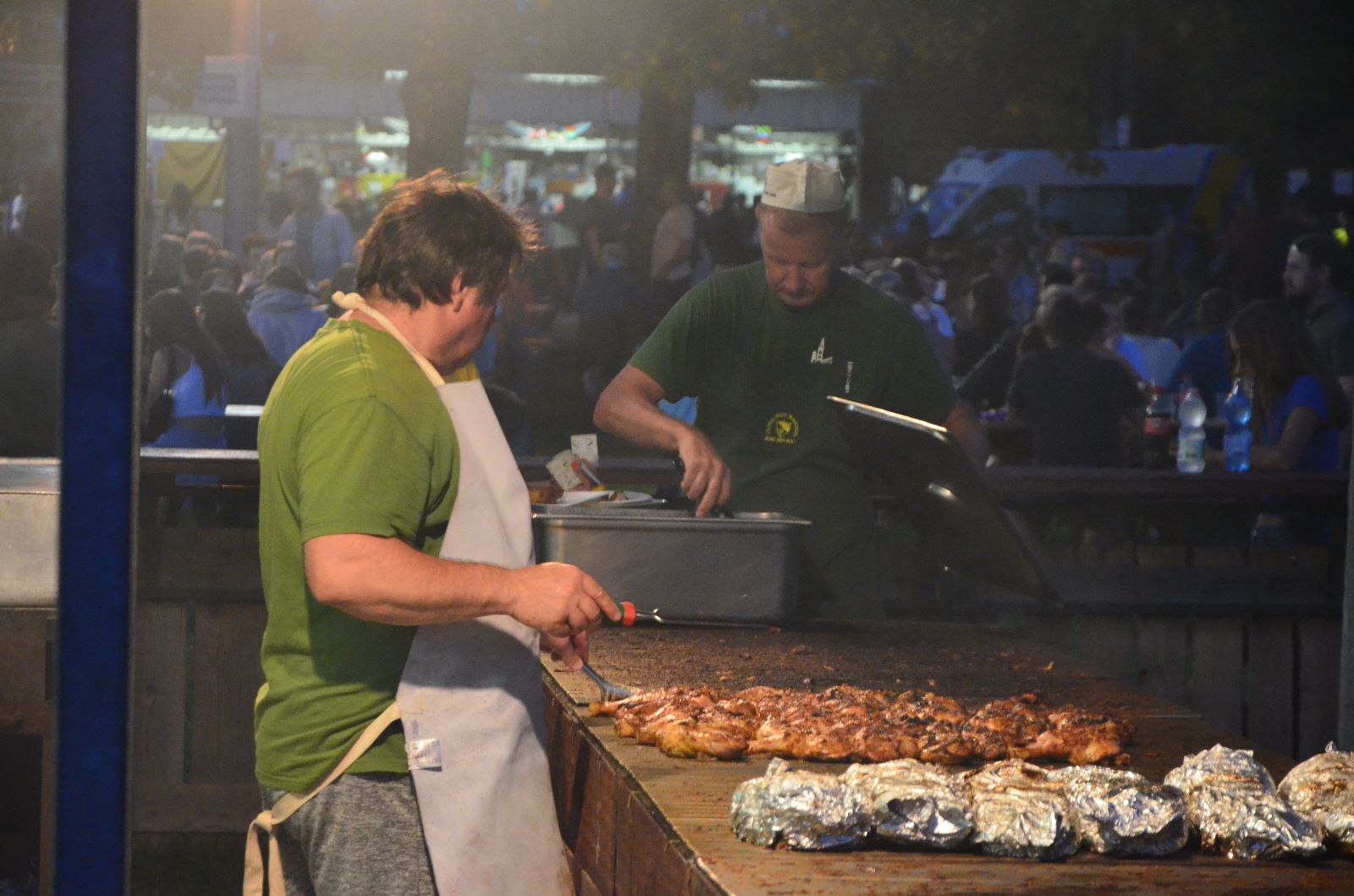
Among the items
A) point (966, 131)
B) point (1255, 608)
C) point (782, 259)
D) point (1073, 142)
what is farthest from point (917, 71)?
point (782, 259)

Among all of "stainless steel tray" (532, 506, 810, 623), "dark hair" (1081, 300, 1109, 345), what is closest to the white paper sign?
"stainless steel tray" (532, 506, 810, 623)

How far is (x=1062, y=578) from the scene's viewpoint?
6312 millimetres

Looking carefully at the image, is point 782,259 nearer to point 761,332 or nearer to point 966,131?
point 761,332

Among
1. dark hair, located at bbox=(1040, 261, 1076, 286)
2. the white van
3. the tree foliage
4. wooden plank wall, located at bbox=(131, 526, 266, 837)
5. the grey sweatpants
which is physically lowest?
wooden plank wall, located at bbox=(131, 526, 266, 837)

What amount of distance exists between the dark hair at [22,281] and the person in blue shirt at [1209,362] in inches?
244

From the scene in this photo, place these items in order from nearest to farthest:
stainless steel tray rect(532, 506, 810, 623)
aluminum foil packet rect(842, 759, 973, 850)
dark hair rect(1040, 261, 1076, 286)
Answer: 1. aluminum foil packet rect(842, 759, 973, 850)
2. stainless steel tray rect(532, 506, 810, 623)
3. dark hair rect(1040, 261, 1076, 286)

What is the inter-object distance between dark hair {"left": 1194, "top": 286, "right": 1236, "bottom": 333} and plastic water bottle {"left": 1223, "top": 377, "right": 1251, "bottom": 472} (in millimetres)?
1739

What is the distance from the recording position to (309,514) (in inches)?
100

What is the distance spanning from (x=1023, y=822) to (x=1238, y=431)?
620cm

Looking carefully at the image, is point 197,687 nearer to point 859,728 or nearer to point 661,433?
point 661,433

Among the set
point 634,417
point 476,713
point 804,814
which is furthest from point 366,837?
point 634,417

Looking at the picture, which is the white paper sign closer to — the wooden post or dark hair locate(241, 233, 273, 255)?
the wooden post

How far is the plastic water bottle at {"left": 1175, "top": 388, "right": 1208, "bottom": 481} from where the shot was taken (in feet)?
26.7

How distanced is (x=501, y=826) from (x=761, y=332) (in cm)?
220
